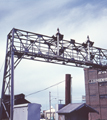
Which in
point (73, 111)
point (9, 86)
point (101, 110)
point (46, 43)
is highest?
point (46, 43)

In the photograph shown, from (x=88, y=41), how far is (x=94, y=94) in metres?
26.1

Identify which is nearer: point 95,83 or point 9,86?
point 9,86

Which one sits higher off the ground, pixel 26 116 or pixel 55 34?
pixel 55 34

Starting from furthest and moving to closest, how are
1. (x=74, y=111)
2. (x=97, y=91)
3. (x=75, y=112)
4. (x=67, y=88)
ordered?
A: (x=97, y=91)
(x=67, y=88)
(x=75, y=112)
(x=74, y=111)

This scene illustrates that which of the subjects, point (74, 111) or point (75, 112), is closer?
point (74, 111)

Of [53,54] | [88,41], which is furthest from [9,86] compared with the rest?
[88,41]

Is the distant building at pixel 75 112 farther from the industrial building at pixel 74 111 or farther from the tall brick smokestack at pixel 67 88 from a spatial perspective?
the tall brick smokestack at pixel 67 88

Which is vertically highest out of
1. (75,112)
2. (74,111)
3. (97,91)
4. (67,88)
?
(67,88)

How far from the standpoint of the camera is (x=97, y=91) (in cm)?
4144

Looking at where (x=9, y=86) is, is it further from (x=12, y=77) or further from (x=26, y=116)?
(x=26, y=116)

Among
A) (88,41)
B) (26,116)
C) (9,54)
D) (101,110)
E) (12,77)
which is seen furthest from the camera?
(101,110)

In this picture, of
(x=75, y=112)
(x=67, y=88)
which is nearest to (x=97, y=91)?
(x=67, y=88)

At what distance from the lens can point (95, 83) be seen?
4225 centimetres

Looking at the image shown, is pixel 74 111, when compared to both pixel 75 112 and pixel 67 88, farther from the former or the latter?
pixel 67 88
